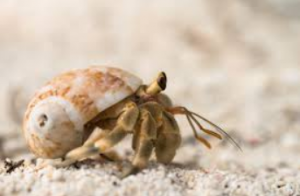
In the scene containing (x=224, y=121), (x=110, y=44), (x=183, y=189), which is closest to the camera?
(x=183, y=189)

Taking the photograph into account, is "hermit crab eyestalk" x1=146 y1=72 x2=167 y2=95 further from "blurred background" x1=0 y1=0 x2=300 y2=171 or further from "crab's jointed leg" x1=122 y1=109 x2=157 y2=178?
"blurred background" x1=0 y1=0 x2=300 y2=171

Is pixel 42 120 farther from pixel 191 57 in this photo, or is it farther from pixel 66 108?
pixel 191 57

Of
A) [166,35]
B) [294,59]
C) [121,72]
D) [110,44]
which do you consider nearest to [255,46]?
[294,59]

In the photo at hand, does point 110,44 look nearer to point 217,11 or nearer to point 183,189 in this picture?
point 217,11

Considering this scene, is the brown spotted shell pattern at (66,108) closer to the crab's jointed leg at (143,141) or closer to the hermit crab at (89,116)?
the hermit crab at (89,116)

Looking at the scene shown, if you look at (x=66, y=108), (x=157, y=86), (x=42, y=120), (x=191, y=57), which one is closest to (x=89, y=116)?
(x=66, y=108)

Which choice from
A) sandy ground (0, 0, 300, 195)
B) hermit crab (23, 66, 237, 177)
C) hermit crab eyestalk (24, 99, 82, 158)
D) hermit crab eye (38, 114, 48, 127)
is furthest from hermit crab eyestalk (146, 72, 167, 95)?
sandy ground (0, 0, 300, 195)
